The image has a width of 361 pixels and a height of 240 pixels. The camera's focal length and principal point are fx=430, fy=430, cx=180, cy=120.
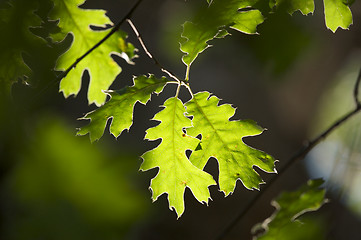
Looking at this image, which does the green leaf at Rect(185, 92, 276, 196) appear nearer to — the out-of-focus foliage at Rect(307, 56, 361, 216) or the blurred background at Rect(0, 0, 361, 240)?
the blurred background at Rect(0, 0, 361, 240)

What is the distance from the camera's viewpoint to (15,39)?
67cm

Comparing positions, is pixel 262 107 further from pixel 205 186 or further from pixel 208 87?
pixel 205 186

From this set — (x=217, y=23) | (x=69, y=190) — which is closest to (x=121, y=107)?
(x=217, y=23)

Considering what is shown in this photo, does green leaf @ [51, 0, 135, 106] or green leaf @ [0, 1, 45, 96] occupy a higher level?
green leaf @ [0, 1, 45, 96]

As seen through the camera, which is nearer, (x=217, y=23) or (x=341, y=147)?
(x=217, y=23)

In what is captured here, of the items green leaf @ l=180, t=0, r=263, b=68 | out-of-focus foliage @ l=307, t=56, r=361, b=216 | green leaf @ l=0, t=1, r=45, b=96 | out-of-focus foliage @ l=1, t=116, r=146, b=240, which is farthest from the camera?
out-of-focus foliage @ l=307, t=56, r=361, b=216

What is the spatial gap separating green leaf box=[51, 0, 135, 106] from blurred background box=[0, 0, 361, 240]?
0.06 meters

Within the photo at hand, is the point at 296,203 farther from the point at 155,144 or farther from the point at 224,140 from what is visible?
the point at 155,144

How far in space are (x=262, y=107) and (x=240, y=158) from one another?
17.0 feet

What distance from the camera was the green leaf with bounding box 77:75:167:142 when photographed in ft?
4.63

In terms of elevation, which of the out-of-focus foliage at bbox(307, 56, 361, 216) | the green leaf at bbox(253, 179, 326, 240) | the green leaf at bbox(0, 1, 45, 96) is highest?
the green leaf at bbox(0, 1, 45, 96)

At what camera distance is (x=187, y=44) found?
56.0 inches

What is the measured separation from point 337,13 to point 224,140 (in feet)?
1.83

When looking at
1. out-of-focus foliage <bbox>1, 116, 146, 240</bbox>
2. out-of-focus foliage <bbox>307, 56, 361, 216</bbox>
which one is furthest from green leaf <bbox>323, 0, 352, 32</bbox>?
out-of-focus foliage <bbox>1, 116, 146, 240</bbox>
